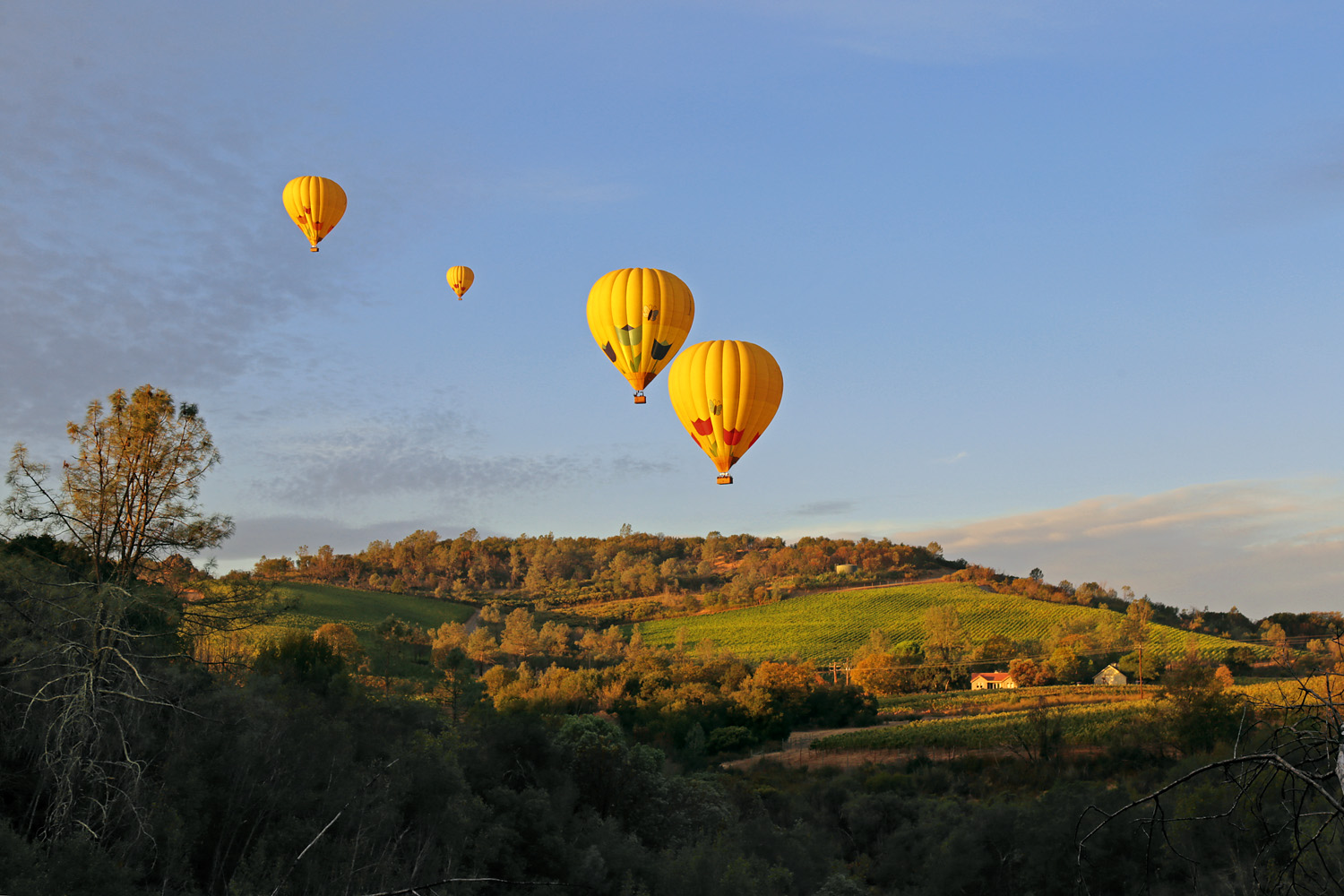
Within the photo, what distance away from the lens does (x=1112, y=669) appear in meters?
84.4

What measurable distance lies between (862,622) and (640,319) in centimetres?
9164

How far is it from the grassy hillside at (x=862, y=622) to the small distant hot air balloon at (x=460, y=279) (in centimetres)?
5704

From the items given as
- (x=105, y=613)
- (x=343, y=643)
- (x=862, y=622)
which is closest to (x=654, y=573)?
(x=862, y=622)

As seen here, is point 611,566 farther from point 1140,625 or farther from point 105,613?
point 105,613

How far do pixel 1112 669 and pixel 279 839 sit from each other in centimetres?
7941

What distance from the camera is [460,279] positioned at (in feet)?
179

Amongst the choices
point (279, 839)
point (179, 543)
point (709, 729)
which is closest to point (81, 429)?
point (179, 543)

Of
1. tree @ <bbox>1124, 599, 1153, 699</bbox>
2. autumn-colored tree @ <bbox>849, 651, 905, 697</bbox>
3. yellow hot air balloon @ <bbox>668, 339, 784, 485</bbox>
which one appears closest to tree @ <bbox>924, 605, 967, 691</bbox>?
autumn-colored tree @ <bbox>849, 651, 905, 697</bbox>

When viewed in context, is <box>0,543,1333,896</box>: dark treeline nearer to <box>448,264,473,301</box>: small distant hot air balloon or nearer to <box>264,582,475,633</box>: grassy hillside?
<box>448,264,473,301</box>: small distant hot air balloon

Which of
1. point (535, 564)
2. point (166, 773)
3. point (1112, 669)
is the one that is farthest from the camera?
point (535, 564)

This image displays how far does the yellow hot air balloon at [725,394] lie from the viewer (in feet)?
102

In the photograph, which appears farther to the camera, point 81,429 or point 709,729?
point 709,729

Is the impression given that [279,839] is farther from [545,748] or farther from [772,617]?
[772,617]

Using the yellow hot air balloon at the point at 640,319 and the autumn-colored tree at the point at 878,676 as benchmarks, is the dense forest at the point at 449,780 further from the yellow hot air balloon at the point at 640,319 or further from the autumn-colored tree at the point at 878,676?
the autumn-colored tree at the point at 878,676
